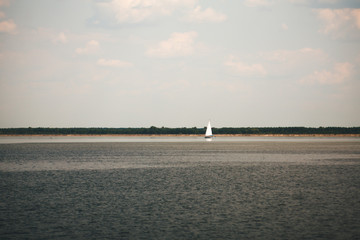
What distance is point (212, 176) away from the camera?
44.4 meters

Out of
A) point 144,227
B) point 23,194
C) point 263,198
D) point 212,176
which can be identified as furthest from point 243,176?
point 144,227

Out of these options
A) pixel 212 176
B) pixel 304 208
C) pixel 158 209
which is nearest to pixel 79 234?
pixel 158 209

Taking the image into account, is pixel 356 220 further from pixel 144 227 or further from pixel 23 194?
pixel 23 194

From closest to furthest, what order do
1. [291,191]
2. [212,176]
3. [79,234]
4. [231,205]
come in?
[79,234], [231,205], [291,191], [212,176]

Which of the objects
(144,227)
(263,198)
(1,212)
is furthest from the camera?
(263,198)

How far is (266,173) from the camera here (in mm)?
47469

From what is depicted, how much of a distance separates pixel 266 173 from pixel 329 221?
1000 inches

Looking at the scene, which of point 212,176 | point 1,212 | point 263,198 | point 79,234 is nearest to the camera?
point 79,234

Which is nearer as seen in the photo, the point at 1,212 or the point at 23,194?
the point at 1,212

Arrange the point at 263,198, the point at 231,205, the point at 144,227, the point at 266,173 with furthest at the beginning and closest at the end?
the point at 266,173 → the point at 263,198 → the point at 231,205 → the point at 144,227

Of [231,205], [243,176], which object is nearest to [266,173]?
[243,176]

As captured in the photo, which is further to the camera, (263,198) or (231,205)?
(263,198)

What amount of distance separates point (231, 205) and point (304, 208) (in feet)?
13.5

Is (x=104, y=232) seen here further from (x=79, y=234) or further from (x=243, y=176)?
(x=243, y=176)
